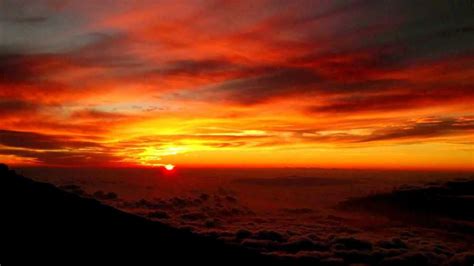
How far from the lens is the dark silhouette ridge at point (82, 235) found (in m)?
26.8

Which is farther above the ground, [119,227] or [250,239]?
[119,227]

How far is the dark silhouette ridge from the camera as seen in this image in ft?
87.9

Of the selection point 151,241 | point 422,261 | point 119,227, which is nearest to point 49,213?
point 119,227

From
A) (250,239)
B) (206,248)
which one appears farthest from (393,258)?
(206,248)

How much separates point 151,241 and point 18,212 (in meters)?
13.9

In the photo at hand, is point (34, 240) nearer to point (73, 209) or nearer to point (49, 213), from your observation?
point (49, 213)

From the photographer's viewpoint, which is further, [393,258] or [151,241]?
[393,258]

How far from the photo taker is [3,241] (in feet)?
82.0

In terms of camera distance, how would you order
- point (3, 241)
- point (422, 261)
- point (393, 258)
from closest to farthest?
point (3, 241) < point (422, 261) < point (393, 258)

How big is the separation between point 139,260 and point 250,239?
17223 cm

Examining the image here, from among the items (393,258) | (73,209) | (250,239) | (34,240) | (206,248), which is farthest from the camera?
(250,239)

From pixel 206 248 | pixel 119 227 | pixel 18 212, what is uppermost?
pixel 18 212

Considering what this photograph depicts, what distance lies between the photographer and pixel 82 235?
33.2 meters

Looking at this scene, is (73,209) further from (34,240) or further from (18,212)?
(34,240)
